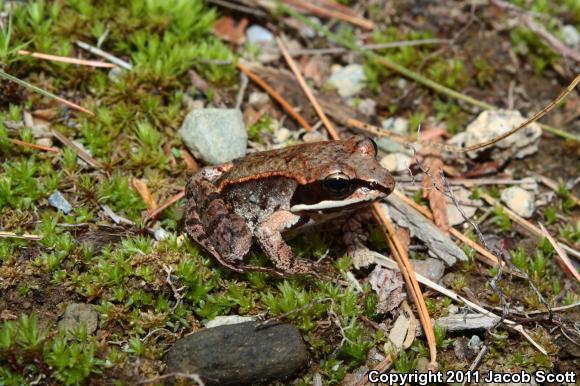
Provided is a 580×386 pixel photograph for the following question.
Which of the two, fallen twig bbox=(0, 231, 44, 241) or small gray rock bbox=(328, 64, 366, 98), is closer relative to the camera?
fallen twig bbox=(0, 231, 44, 241)

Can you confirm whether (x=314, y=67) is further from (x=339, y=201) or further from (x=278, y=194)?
(x=339, y=201)

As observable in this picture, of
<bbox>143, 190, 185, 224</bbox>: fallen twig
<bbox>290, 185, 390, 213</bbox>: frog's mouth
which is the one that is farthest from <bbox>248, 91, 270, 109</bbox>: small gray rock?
<bbox>290, 185, 390, 213</bbox>: frog's mouth

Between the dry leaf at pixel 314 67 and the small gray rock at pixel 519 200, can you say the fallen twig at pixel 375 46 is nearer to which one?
the dry leaf at pixel 314 67

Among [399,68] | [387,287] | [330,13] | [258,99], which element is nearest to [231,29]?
[258,99]

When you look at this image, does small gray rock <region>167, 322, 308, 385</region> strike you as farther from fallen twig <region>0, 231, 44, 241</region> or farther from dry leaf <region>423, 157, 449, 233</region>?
dry leaf <region>423, 157, 449, 233</region>

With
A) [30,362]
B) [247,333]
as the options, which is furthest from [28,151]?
[247,333]
